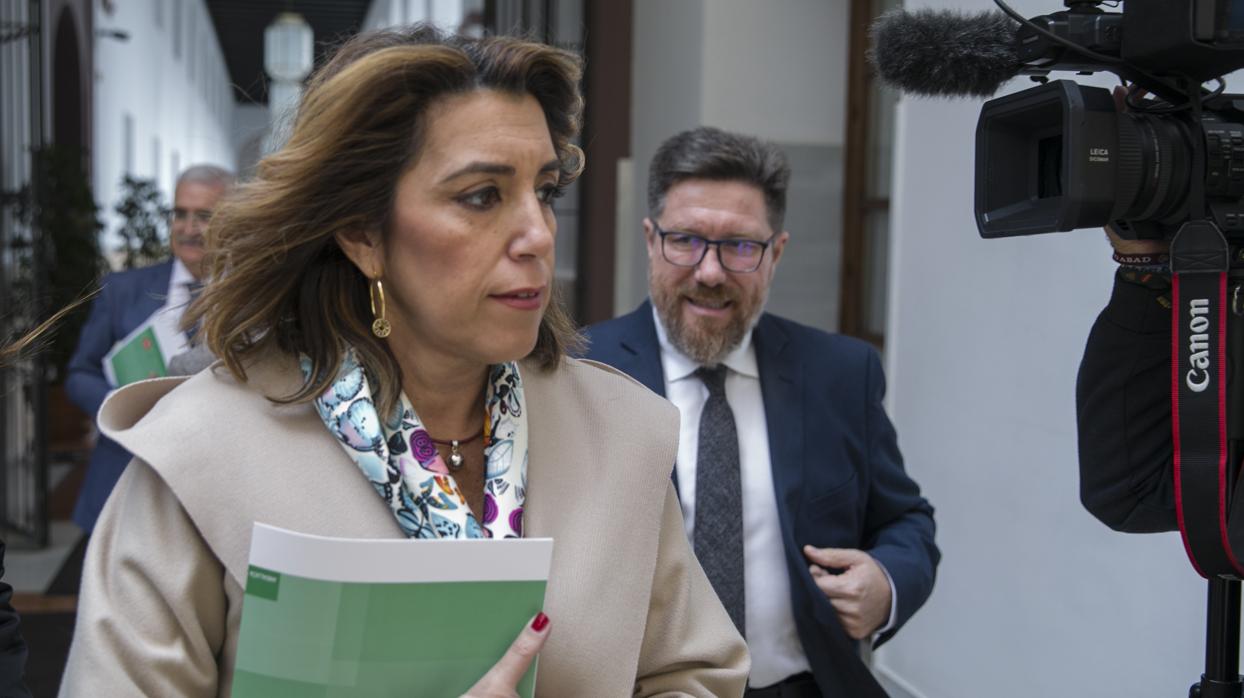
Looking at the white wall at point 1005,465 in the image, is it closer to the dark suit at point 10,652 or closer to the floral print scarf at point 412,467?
the floral print scarf at point 412,467

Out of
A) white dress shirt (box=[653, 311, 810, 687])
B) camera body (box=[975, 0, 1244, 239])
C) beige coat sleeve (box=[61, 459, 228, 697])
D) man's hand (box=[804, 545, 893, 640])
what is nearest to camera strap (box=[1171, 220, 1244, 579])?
camera body (box=[975, 0, 1244, 239])

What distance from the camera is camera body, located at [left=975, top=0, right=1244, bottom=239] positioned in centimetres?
168

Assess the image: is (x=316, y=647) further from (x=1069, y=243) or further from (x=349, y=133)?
(x=1069, y=243)

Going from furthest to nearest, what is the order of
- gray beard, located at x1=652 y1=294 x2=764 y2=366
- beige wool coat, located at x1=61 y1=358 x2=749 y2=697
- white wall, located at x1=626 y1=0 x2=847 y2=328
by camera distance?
white wall, located at x1=626 y1=0 x2=847 y2=328, gray beard, located at x1=652 y1=294 x2=764 y2=366, beige wool coat, located at x1=61 y1=358 x2=749 y2=697

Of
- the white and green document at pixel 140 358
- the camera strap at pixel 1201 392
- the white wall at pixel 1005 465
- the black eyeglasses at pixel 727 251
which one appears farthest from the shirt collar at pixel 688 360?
the white and green document at pixel 140 358

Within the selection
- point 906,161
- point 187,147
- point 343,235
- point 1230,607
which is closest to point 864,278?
point 906,161

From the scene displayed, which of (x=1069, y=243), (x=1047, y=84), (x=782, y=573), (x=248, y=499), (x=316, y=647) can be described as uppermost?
(x=1047, y=84)

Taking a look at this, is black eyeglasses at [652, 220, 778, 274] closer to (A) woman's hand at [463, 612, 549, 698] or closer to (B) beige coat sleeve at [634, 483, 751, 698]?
(B) beige coat sleeve at [634, 483, 751, 698]

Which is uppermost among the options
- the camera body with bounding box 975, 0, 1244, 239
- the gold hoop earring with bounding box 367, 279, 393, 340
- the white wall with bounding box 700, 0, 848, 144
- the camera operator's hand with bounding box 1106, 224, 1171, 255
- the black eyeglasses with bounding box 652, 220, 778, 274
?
the white wall with bounding box 700, 0, 848, 144

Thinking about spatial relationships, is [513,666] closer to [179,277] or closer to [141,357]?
[141,357]

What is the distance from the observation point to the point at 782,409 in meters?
2.33

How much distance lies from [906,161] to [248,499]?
275 cm

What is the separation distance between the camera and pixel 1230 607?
1.79 meters

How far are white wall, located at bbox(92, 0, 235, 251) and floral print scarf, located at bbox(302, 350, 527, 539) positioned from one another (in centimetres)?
897
